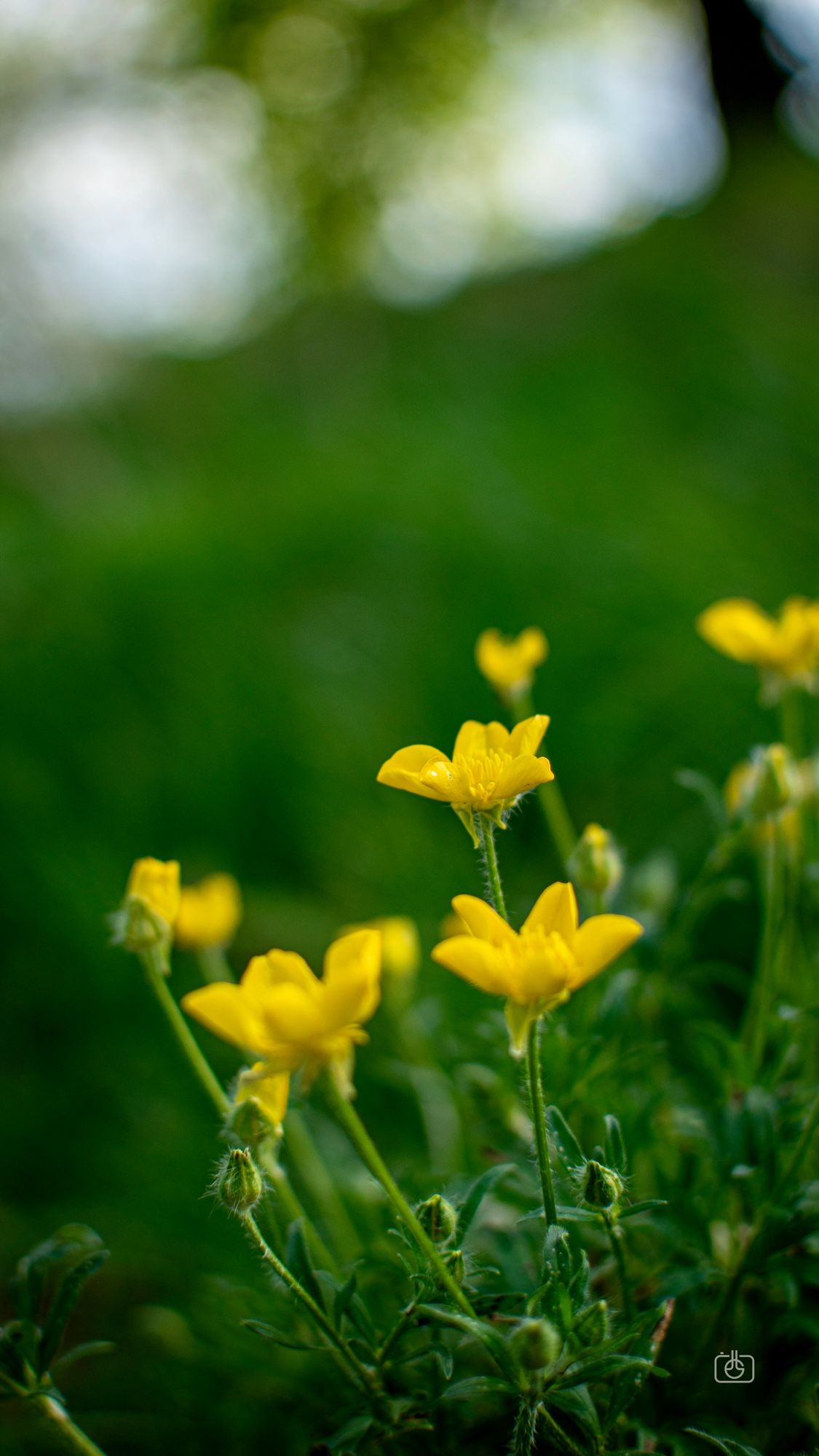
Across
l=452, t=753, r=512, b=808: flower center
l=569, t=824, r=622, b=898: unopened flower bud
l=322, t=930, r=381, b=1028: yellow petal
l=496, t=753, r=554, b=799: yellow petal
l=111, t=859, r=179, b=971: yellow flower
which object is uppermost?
l=496, t=753, r=554, b=799: yellow petal

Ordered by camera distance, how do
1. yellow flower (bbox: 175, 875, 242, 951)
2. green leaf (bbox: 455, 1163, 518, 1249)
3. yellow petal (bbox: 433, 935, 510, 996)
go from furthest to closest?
1. yellow flower (bbox: 175, 875, 242, 951)
2. green leaf (bbox: 455, 1163, 518, 1249)
3. yellow petal (bbox: 433, 935, 510, 996)

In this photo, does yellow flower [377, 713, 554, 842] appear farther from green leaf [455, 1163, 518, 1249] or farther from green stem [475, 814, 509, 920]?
green leaf [455, 1163, 518, 1249]

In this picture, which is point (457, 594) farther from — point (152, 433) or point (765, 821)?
point (152, 433)

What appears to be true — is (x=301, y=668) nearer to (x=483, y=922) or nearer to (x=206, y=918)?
(x=206, y=918)

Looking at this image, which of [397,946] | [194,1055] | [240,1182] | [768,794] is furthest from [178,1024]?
[768,794]

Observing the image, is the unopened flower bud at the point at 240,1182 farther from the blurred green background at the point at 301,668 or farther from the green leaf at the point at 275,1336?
the blurred green background at the point at 301,668

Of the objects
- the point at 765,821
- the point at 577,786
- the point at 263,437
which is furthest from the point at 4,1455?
the point at 263,437

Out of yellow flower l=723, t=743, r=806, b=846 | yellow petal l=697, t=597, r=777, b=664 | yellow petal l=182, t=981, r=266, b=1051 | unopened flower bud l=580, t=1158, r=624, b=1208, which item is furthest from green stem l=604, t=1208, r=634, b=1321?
yellow petal l=697, t=597, r=777, b=664

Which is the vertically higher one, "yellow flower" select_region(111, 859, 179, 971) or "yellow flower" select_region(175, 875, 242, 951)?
"yellow flower" select_region(111, 859, 179, 971)
